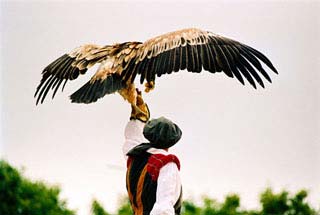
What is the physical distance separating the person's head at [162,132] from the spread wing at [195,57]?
1.03ft

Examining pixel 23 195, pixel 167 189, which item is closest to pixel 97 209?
pixel 23 195

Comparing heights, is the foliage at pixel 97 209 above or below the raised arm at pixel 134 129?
below

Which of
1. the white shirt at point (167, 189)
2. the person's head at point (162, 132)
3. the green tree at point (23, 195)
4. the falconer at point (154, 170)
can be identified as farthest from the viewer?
the green tree at point (23, 195)

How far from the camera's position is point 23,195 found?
29234 millimetres

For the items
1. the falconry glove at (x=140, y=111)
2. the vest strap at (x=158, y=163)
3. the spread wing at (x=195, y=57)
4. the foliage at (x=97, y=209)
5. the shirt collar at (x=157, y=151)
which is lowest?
the foliage at (x=97, y=209)

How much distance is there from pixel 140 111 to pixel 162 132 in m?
0.32

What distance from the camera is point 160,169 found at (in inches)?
240

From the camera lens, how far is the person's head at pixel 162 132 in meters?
6.14

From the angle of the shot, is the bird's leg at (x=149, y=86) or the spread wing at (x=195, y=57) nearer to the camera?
the spread wing at (x=195, y=57)

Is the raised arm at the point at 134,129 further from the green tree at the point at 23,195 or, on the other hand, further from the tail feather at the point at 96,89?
the green tree at the point at 23,195

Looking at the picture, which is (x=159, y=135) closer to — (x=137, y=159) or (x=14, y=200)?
(x=137, y=159)

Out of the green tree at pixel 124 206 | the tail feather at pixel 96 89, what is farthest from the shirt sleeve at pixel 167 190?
the green tree at pixel 124 206

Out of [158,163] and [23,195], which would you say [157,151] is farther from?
[23,195]

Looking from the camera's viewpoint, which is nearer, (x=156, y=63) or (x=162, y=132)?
(x=162, y=132)
